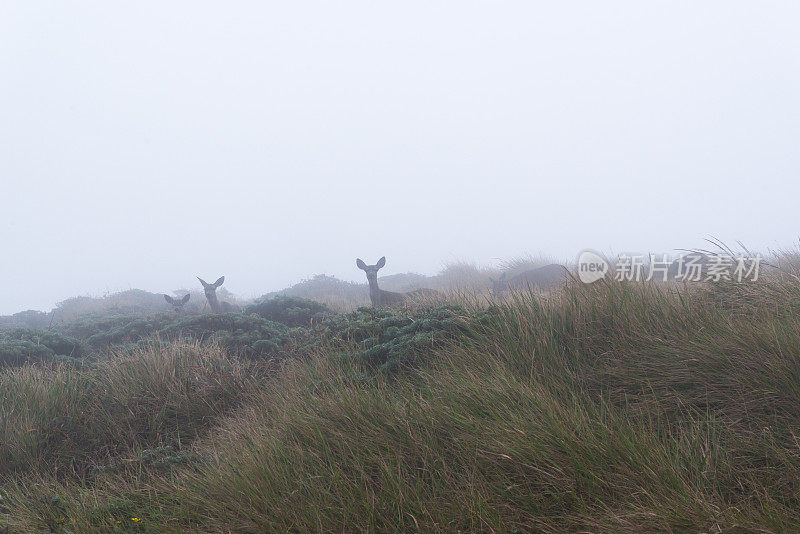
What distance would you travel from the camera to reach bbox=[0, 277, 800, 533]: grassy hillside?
2262 mm

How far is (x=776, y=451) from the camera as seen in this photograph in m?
A: 2.33

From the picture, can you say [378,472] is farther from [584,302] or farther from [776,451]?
[584,302]

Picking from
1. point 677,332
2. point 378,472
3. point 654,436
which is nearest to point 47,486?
point 378,472

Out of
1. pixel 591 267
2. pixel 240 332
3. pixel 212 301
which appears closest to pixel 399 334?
pixel 591 267

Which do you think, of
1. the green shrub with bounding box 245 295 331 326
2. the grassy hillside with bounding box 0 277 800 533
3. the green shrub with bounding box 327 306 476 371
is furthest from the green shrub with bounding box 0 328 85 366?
the green shrub with bounding box 327 306 476 371

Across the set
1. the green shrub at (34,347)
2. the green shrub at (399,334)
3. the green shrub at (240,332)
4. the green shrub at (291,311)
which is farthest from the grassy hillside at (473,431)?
Answer: the green shrub at (291,311)

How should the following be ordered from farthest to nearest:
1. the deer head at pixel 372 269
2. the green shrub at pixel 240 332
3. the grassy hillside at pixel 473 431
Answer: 1. the deer head at pixel 372 269
2. the green shrub at pixel 240 332
3. the grassy hillside at pixel 473 431

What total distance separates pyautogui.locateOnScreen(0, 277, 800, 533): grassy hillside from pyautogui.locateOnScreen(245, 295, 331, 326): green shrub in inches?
190

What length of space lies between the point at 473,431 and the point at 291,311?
7.83 metres

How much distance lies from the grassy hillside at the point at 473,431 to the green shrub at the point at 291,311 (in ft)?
15.9

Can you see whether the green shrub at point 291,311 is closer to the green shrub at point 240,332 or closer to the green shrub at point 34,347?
the green shrub at point 240,332

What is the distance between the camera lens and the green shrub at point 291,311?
396 inches

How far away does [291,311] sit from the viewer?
33.2 feet

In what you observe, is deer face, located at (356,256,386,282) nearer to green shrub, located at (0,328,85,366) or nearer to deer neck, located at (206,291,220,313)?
deer neck, located at (206,291,220,313)
